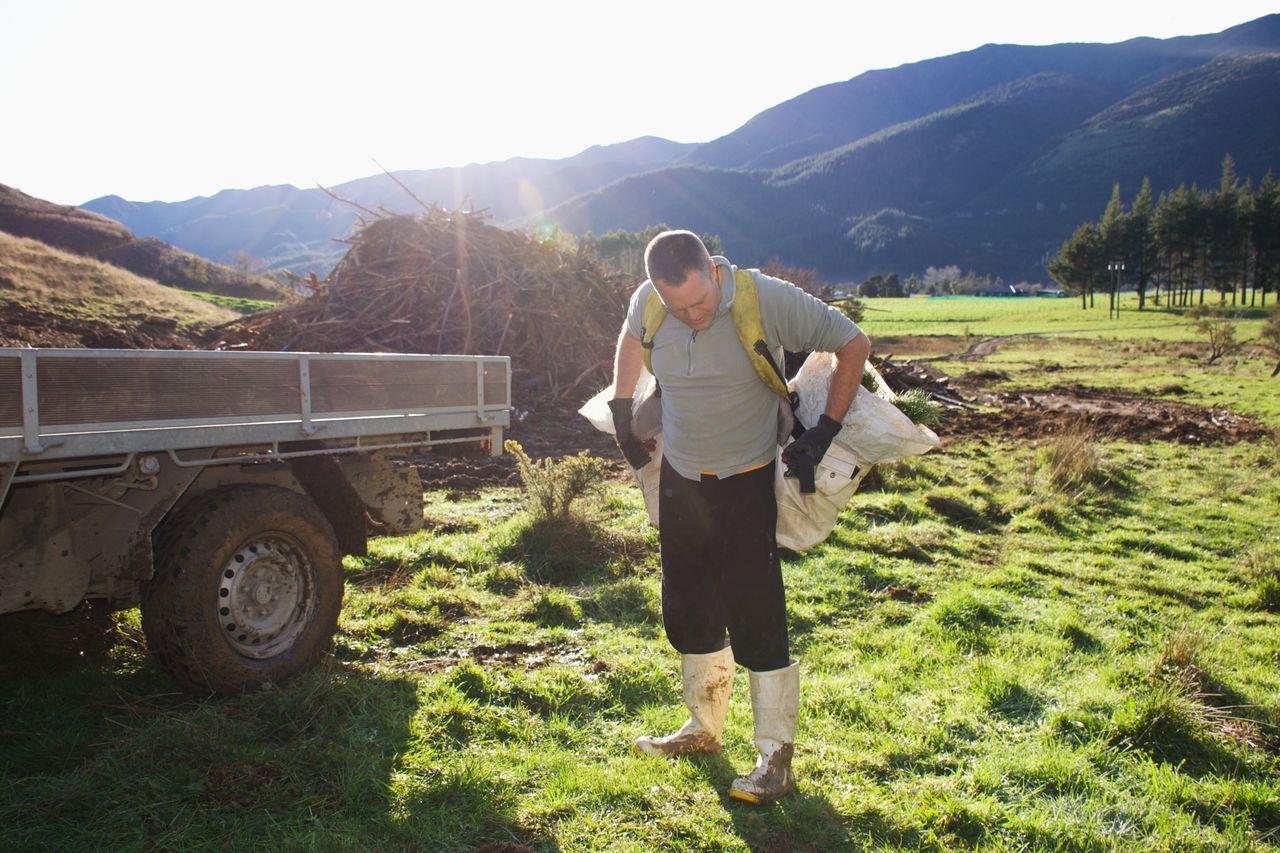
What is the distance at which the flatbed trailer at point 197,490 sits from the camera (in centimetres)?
314

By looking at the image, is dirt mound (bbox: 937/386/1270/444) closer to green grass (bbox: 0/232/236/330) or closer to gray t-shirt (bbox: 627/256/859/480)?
gray t-shirt (bbox: 627/256/859/480)

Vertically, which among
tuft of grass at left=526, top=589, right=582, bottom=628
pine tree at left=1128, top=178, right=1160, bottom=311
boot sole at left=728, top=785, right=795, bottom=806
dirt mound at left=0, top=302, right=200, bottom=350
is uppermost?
pine tree at left=1128, top=178, right=1160, bottom=311

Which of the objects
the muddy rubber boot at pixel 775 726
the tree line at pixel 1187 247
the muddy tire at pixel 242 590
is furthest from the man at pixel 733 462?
the tree line at pixel 1187 247

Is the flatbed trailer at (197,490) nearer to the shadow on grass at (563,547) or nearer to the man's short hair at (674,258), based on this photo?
the man's short hair at (674,258)

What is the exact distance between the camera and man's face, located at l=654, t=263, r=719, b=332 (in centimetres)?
312

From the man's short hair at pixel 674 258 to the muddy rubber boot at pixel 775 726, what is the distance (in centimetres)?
162

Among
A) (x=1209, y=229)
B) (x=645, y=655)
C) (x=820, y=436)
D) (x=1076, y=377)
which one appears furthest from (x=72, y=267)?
(x=1209, y=229)

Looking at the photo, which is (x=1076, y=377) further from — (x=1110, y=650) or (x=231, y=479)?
(x=231, y=479)

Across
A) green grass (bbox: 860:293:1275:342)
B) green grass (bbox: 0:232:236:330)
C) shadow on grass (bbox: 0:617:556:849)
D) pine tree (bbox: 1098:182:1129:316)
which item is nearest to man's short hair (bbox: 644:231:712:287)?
shadow on grass (bbox: 0:617:556:849)

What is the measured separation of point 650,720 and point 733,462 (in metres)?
1.46

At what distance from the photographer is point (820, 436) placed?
129 inches

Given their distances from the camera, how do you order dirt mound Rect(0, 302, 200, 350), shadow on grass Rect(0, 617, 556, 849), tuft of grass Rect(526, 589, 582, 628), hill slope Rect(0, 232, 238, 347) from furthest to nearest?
hill slope Rect(0, 232, 238, 347)
dirt mound Rect(0, 302, 200, 350)
tuft of grass Rect(526, 589, 582, 628)
shadow on grass Rect(0, 617, 556, 849)

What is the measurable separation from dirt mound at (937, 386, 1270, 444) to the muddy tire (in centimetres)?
1106

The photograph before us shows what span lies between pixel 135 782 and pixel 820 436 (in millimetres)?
2881
